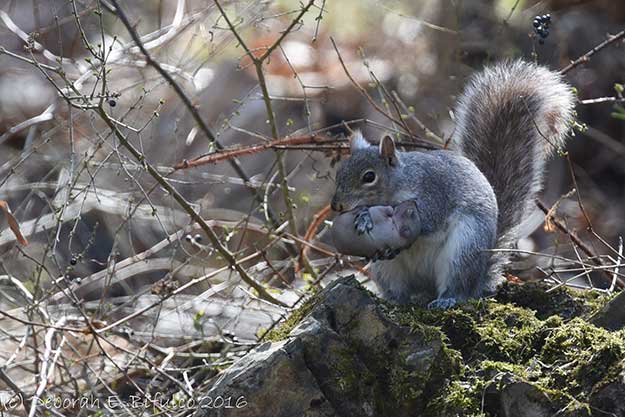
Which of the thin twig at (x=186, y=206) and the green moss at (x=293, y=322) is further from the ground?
the thin twig at (x=186, y=206)

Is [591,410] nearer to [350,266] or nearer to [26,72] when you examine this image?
[350,266]

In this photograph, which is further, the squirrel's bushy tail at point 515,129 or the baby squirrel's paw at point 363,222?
the squirrel's bushy tail at point 515,129

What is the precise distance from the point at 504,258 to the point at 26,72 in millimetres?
4421

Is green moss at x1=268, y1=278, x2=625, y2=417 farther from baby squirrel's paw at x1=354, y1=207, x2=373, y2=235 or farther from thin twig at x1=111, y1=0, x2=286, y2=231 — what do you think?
thin twig at x1=111, y1=0, x2=286, y2=231

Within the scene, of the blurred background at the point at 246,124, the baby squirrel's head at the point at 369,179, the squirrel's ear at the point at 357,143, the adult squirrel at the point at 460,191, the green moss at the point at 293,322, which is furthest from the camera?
the blurred background at the point at 246,124

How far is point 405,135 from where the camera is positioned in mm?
4457

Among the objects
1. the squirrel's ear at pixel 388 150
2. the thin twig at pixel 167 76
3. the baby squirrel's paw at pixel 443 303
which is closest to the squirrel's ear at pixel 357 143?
the squirrel's ear at pixel 388 150

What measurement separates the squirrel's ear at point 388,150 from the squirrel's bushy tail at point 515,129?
47 cm

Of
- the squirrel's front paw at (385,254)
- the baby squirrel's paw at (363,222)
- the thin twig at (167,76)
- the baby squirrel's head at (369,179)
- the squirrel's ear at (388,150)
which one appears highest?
the thin twig at (167,76)

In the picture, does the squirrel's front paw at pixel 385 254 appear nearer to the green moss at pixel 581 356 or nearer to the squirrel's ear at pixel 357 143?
the squirrel's ear at pixel 357 143

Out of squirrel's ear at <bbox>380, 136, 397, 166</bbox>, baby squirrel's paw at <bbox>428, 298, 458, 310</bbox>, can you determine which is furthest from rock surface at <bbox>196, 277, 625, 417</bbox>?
squirrel's ear at <bbox>380, 136, 397, 166</bbox>

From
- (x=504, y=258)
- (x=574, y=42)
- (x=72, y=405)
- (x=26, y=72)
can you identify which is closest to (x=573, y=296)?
(x=504, y=258)

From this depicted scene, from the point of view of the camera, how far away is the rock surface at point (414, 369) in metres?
2.44

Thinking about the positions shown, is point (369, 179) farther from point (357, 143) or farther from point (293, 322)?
point (293, 322)
